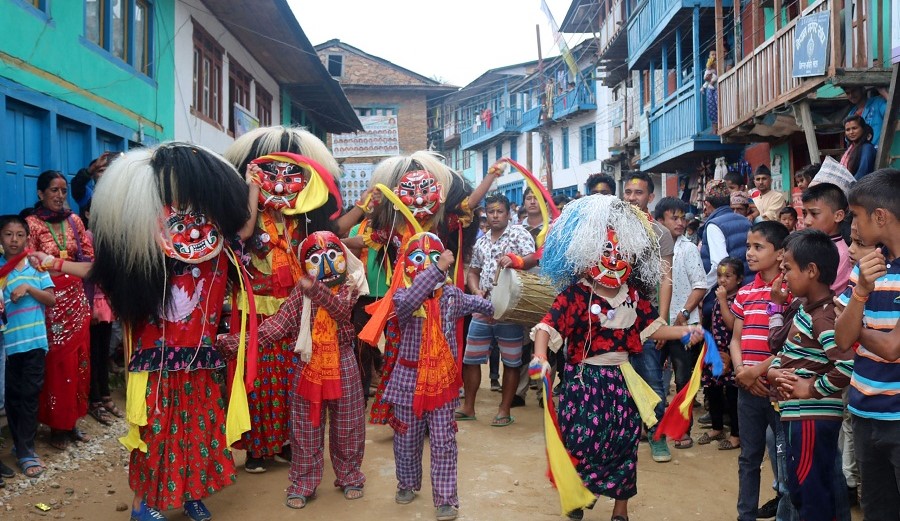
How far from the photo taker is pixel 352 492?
471 cm

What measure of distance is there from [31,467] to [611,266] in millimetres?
3919

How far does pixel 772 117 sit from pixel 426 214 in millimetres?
6797

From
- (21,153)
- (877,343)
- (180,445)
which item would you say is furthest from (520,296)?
(21,153)

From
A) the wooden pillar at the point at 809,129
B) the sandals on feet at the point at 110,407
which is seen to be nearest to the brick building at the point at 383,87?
the wooden pillar at the point at 809,129

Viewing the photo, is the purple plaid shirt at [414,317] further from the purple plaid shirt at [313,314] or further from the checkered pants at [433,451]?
the purple plaid shirt at [313,314]

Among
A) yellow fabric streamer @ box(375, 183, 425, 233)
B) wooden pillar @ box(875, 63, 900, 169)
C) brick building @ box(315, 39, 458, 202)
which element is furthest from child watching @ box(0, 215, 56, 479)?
brick building @ box(315, 39, 458, 202)

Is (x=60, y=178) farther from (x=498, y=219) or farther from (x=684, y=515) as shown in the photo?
(x=684, y=515)

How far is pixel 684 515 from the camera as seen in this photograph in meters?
4.48

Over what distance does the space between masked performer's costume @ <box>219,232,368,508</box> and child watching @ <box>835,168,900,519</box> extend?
2.74m

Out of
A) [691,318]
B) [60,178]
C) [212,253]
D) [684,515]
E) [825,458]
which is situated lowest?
[684,515]

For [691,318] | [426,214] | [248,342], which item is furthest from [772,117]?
[248,342]

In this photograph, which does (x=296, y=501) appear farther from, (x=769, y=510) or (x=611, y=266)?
(x=769, y=510)

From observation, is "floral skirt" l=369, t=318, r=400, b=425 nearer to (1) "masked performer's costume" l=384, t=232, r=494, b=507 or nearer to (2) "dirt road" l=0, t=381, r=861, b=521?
(1) "masked performer's costume" l=384, t=232, r=494, b=507

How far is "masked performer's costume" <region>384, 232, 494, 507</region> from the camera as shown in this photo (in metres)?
4.43
